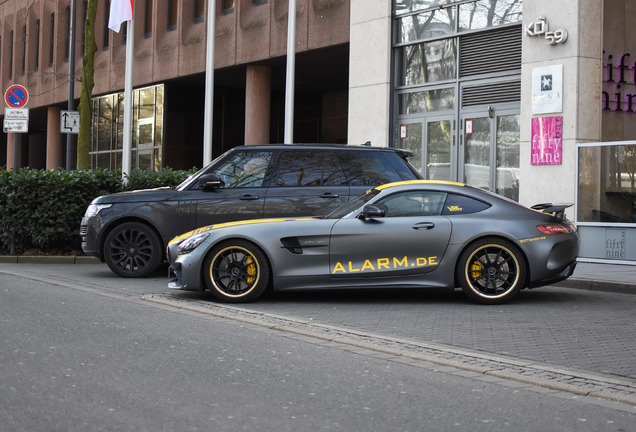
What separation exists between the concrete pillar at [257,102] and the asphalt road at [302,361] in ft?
58.4

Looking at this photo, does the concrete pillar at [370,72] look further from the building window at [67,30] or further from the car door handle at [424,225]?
the building window at [67,30]

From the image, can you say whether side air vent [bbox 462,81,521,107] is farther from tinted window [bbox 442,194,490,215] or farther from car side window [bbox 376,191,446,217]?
car side window [bbox 376,191,446,217]

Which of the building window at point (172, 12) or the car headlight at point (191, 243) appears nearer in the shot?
the car headlight at point (191, 243)

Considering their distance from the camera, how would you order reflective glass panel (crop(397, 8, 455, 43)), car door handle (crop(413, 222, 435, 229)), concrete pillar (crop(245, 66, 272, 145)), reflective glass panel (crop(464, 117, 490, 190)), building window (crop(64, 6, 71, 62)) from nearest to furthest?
car door handle (crop(413, 222, 435, 229))
reflective glass panel (crop(464, 117, 490, 190))
reflective glass panel (crop(397, 8, 455, 43))
concrete pillar (crop(245, 66, 272, 145))
building window (crop(64, 6, 71, 62))

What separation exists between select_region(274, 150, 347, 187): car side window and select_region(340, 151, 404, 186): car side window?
5.1 inches

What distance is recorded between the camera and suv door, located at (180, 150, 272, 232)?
1223cm

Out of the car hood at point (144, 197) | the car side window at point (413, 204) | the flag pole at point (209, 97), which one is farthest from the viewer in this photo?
the flag pole at point (209, 97)

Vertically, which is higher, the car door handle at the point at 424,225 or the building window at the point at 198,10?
the building window at the point at 198,10

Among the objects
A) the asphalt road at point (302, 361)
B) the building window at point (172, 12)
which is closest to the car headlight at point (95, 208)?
the asphalt road at point (302, 361)

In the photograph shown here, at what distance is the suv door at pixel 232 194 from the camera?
12227 mm

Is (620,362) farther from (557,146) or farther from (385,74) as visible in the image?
(385,74)

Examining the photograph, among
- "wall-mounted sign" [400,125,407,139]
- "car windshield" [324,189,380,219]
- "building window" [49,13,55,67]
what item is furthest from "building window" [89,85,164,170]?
"car windshield" [324,189,380,219]

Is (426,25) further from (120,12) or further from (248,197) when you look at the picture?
(248,197)

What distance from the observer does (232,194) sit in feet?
40.4
